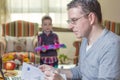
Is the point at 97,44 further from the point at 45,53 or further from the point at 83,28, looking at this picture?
the point at 45,53

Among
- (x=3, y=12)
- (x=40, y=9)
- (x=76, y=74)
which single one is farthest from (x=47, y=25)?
(x=76, y=74)

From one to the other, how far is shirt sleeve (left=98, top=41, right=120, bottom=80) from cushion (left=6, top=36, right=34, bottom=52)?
343 cm

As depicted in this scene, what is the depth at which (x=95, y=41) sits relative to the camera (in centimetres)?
151

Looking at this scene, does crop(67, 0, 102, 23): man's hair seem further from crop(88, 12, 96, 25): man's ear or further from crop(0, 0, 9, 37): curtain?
crop(0, 0, 9, 37): curtain

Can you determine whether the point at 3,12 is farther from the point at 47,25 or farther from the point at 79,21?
the point at 79,21

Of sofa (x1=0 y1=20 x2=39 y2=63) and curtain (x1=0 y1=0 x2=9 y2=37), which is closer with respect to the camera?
sofa (x1=0 y1=20 x2=39 y2=63)

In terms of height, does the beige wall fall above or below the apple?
above

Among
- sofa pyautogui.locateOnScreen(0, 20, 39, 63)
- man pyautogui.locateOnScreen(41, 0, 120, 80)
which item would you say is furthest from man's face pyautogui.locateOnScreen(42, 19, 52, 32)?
man pyautogui.locateOnScreen(41, 0, 120, 80)

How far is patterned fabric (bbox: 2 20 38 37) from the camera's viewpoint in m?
4.90

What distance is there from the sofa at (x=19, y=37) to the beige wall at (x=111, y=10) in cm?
130

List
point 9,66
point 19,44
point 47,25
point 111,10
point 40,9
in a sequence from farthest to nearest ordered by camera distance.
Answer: point 40,9 → point 111,10 → point 19,44 → point 47,25 → point 9,66

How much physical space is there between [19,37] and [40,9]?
73 centimetres

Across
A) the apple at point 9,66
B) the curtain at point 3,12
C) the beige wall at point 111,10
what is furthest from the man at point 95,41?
the curtain at point 3,12

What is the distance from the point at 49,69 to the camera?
165 centimetres
